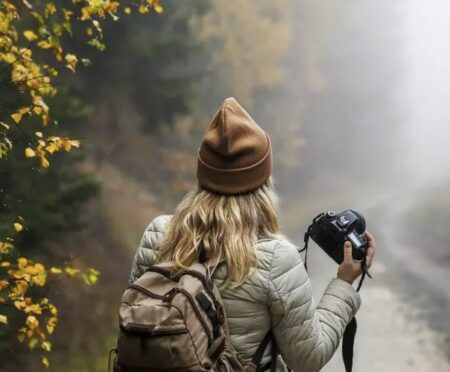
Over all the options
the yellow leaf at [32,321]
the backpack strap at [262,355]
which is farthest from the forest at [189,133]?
the backpack strap at [262,355]

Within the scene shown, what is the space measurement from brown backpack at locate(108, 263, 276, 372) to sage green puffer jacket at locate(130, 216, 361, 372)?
0.05 meters

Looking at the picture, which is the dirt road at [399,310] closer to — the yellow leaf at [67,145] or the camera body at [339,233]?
the yellow leaf at [67,145]

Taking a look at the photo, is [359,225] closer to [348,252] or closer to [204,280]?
[348,252]

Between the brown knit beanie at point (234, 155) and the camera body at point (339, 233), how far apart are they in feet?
1.13

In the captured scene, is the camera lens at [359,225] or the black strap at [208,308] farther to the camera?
the camera lens at [359,225]

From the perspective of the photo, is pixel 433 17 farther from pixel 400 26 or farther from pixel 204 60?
pixel 204 60

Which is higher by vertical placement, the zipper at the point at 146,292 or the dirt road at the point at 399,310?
the dirt road at the point at 399,310

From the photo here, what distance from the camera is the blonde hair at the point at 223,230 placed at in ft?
4.82

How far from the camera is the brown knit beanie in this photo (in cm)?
152

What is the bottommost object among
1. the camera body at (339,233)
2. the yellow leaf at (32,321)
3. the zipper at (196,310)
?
the zipper at (196,310)

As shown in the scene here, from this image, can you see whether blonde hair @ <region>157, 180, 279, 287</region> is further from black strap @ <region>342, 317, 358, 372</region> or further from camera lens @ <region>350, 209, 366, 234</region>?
Result: black strap @ <region>342, 317, 358, 372</region>

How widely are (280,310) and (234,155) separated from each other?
1.32 ft

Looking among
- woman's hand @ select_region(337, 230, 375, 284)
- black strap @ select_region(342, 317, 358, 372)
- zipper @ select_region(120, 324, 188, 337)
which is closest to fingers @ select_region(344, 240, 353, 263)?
woman's hand @ select_region(337, 230, 375, 284)

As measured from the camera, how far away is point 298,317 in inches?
58.4
